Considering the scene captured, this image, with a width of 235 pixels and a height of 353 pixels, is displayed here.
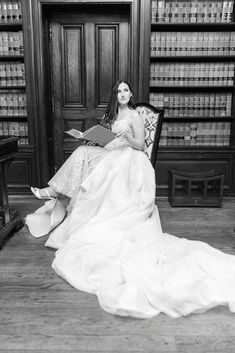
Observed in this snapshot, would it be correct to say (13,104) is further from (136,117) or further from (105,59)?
(136,117)

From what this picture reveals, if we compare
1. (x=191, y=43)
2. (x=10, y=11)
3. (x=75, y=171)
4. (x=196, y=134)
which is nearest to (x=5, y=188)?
(x=75, y=171)

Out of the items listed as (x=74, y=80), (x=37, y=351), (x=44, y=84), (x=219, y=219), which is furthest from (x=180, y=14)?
(x=37, y=351)

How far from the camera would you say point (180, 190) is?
3951 millimetres

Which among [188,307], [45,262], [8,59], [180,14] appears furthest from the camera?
[8,59]

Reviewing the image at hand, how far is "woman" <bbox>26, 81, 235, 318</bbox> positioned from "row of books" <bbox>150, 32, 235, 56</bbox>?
3.39 feet

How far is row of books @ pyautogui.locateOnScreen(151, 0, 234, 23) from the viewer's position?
3.51 m

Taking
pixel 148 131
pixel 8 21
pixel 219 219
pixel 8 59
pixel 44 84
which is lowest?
pixel 219 219

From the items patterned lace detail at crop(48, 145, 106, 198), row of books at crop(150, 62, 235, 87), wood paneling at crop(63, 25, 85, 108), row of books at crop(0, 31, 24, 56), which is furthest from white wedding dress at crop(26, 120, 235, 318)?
row of books at crop(0, 31, 24, 56)

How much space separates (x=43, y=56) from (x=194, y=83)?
164 cm

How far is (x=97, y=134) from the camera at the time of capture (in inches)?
103

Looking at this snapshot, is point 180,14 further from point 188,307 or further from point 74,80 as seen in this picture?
point 188,307

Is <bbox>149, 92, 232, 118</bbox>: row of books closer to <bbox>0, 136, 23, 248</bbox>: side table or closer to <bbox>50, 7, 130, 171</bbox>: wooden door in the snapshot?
<bbox>50, 7, 130, 171</bbox>: wooden door

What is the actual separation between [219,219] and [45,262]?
5.74 feet

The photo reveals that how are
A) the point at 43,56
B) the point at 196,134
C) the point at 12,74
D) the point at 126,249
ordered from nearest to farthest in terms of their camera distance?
1. the point at 126,249
2. the point at 43,56
3. the point at 12,74
4. the point at 196,134
